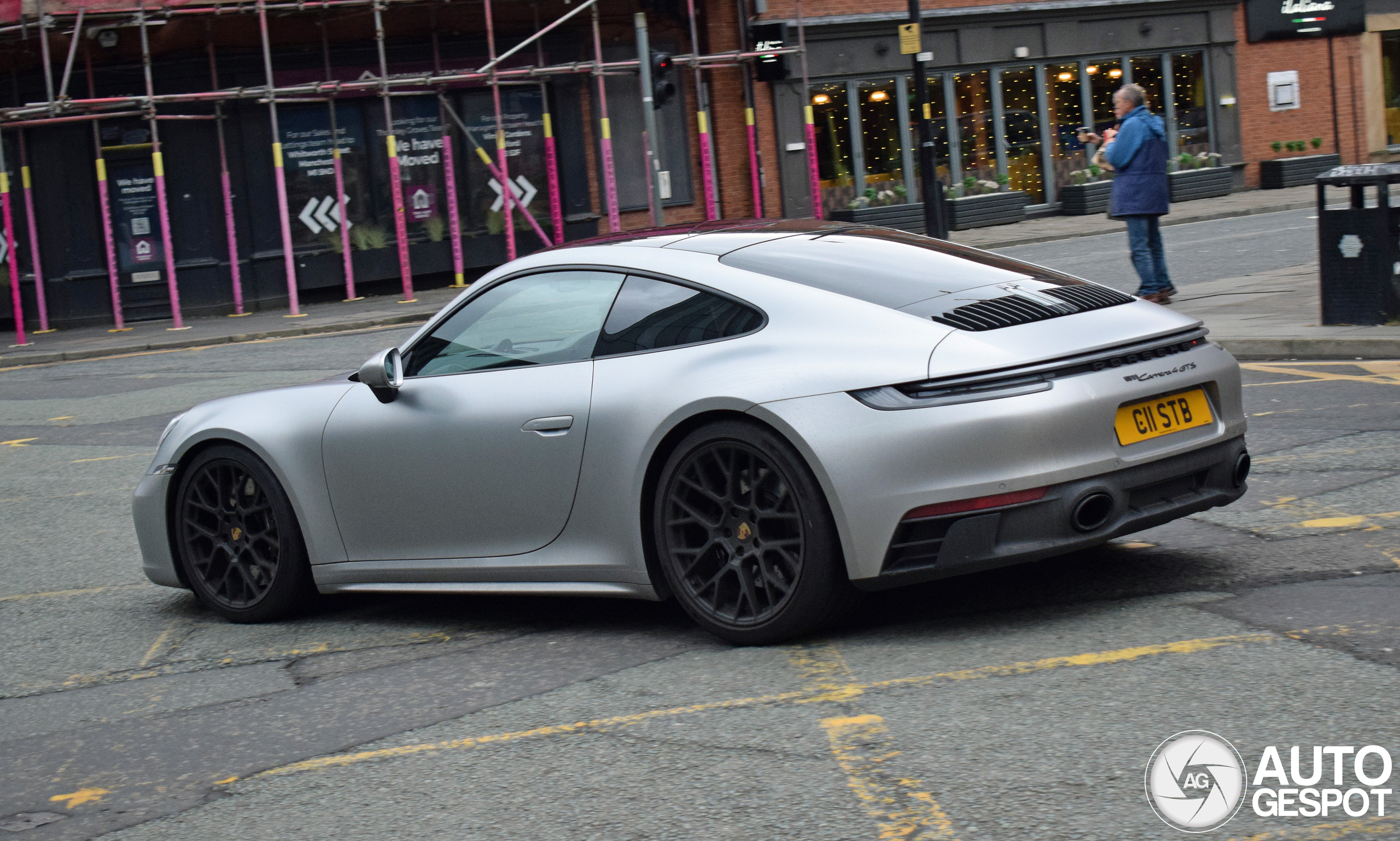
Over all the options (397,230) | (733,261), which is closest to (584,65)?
(397,230)

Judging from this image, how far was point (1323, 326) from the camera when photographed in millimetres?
10977

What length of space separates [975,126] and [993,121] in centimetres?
46

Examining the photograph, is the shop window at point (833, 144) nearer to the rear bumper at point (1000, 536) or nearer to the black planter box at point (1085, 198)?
the black planter box at point (1085, 198)

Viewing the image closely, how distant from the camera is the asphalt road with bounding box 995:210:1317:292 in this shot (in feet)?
56.1

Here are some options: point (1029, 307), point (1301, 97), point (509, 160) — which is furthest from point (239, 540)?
point (1301, 97)

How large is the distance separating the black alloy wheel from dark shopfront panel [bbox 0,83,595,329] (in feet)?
62.8

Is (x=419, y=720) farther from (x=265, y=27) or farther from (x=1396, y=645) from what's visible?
(x=265, y=27)

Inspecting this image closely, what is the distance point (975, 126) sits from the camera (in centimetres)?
3194

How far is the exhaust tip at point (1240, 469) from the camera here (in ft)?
16.5

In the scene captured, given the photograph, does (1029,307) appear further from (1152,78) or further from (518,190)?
(1152,78)

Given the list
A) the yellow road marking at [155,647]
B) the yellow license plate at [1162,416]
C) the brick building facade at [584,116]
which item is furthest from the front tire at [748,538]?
the brick building facade at [584,116]

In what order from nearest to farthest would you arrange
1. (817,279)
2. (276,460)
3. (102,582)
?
1. (817,279)
2. (276,460)
3. (102,582)

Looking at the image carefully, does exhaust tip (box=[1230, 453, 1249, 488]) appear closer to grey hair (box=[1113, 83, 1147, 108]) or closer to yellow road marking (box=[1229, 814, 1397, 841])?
yellow road marking (box=[1229, 814, 1397, 841])

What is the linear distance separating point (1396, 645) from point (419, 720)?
2701 mm
